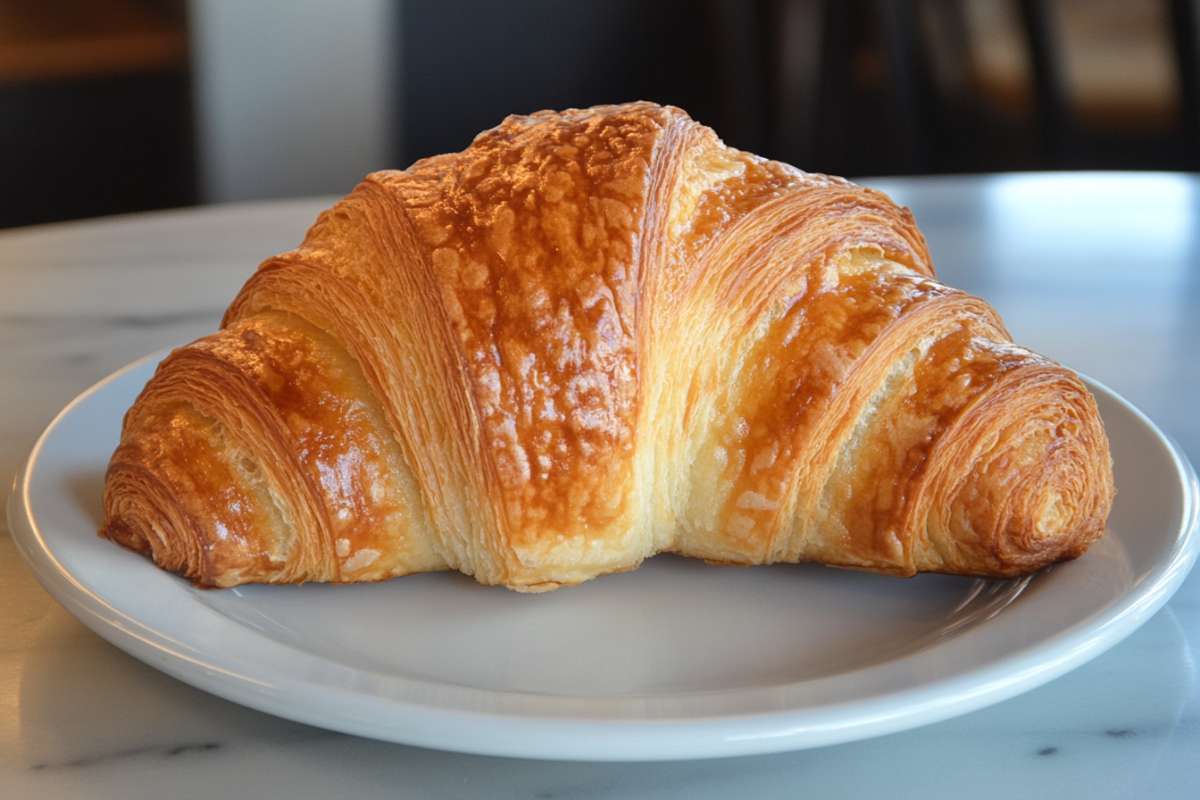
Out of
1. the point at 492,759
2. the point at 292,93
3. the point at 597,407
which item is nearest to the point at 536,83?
the point at 292,93

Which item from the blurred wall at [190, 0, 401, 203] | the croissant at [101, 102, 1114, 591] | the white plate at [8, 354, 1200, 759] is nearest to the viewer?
the white plate at [8, 354, 1200, 759]

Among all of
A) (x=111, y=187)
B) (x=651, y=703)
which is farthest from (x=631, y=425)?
(x=111, y=187)

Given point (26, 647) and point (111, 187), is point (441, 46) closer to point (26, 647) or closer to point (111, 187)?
point (111, 187)

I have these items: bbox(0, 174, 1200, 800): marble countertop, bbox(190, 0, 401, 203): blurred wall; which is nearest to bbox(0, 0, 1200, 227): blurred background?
bbox(190, 0, 401, 203): blurred wall

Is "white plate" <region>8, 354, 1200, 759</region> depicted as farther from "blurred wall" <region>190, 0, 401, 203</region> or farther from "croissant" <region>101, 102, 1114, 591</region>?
"blurred wall" <region>190, 0, 401, 203</region>

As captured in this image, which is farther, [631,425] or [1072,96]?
[1072,96]

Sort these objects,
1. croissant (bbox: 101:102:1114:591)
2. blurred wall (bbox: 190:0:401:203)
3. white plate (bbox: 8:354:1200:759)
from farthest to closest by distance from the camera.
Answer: blurred wall (bbox: 190:0:401:203) < croissant (bbox: 101:102:1114:591) < white plate (bbox: 8:354:1200:759)

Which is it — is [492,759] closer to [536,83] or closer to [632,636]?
[632,636]
